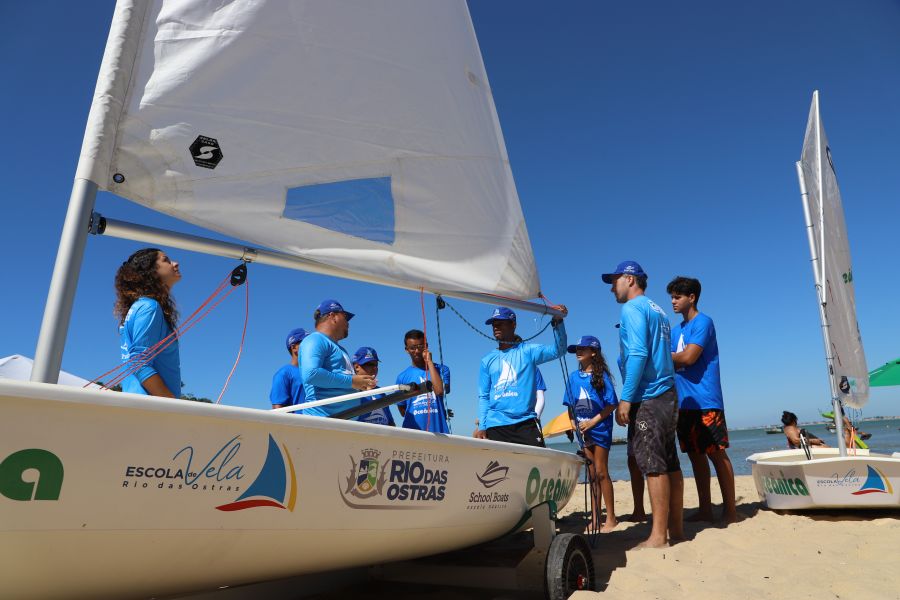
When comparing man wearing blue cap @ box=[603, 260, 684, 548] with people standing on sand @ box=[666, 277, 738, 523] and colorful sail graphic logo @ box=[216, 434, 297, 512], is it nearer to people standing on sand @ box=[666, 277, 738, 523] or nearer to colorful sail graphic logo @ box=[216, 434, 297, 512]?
people standing on sand @ box=[666, 277, 738, 523]

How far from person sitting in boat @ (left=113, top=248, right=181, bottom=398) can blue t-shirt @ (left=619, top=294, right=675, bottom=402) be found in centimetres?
256

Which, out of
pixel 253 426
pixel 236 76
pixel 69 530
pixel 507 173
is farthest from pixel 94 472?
pixel 507 173

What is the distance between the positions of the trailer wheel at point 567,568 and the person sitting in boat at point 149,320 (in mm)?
1855

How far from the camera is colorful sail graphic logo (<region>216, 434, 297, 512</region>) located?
1889mm

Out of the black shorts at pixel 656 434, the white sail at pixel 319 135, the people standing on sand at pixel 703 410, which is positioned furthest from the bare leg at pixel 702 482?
the white sail at pixel 319 135

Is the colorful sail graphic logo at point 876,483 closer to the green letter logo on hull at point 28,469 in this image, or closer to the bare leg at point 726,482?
the bare leg at point 726,482

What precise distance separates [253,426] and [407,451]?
0.69m

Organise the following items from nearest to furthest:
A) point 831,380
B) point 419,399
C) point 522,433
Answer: point 522,433
point 419,399
point 831,380

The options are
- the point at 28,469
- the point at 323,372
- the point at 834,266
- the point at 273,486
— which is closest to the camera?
the point at 28,469

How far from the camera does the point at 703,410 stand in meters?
4.37

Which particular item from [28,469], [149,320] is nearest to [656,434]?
[149,320]

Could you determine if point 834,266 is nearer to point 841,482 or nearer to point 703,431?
point 841,482

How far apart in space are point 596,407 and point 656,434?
163 centimetres

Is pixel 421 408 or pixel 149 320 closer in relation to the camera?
pixel 149 320
